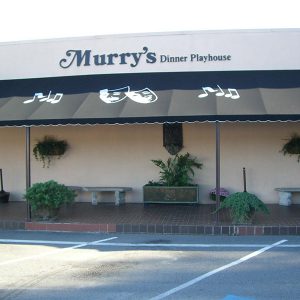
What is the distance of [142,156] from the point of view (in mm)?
13539

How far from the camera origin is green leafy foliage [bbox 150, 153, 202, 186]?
12.8 metres

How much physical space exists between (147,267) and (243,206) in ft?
10.2

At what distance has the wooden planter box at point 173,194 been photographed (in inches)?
498

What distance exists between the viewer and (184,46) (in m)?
13.1

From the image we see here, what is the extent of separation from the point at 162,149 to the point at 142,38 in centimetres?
311

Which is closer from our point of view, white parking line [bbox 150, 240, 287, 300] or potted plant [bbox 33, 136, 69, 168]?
white parking line [bbox 150, 240, 287, 300]

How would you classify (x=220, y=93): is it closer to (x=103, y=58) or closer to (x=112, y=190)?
(x=103, y=58)

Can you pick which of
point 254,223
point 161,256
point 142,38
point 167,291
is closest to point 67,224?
point 161,256

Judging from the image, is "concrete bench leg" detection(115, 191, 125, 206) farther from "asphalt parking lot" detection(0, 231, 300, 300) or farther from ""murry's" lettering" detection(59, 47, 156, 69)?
""murry's" lettering" detection(59, 47, 156, 69)

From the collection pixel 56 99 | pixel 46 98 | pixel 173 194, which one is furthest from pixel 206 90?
pixel 46 98

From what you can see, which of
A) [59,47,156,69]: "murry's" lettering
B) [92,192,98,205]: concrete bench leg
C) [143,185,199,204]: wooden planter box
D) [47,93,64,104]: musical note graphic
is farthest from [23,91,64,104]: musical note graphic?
[143,185,199,204]: wooden planter box

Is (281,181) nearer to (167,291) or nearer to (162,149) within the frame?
(162,149)

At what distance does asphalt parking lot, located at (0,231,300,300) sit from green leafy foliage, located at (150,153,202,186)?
11.6ft

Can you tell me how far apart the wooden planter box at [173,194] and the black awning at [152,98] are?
261 cm
